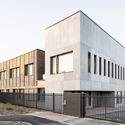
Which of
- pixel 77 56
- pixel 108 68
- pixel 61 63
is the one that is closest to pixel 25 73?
pixel 61 63

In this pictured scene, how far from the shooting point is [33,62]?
36375 millimetres

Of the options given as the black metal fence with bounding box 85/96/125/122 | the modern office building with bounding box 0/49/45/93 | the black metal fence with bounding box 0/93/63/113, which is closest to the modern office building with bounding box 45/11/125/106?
the black metal fence with bounding box 85/96/125/122

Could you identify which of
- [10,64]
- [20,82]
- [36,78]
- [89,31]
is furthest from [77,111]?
[10,64]

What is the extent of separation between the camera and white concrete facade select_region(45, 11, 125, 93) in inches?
1055

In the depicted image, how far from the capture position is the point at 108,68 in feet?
120

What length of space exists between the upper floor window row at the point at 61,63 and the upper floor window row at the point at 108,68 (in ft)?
7.28

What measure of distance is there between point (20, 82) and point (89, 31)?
1678cm

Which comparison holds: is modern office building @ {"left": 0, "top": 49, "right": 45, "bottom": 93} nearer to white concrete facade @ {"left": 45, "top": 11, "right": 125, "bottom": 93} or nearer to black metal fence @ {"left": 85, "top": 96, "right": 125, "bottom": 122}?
white concrete facade @ {"left": 45, "top": 11, "right": 125, "bottom": 93}

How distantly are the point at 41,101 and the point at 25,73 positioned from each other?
11900mm

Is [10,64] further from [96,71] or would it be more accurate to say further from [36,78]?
[96,71]

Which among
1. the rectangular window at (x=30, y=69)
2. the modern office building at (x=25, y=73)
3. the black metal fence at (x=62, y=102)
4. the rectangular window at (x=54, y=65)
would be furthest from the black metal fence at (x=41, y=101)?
the rectangular window at (x=30, y=69)

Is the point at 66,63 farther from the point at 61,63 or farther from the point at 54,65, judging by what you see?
the point at 54,65

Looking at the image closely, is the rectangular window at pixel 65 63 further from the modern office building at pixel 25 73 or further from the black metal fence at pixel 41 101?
the modern office building at pixel 25 73

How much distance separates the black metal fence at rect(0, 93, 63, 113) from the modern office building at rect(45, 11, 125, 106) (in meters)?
1.84
